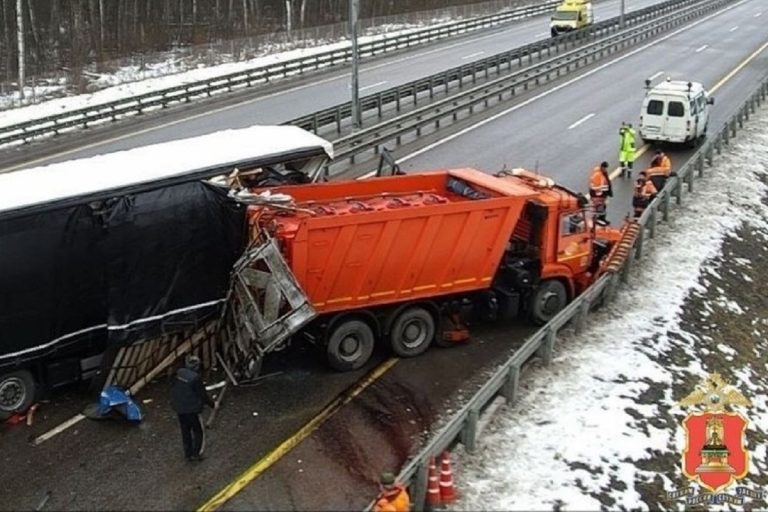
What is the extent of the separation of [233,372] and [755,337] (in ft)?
30.8

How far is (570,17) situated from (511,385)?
141 ft

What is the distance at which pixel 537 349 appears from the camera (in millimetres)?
12992

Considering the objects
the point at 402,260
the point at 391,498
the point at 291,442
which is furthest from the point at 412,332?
the point at 391,498

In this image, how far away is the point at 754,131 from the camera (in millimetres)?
29219

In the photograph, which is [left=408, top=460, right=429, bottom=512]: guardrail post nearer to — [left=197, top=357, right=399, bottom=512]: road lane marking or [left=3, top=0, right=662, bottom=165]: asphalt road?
[left=197, top=357, right=399, bottom=512]: road lane marking

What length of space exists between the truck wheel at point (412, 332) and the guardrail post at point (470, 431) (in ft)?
9.64

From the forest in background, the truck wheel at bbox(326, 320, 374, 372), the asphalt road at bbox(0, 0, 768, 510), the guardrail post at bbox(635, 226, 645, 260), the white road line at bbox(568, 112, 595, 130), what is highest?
the forest in background

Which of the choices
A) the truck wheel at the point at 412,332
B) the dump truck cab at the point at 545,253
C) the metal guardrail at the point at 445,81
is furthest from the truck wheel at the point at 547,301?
the metal guardrail at the point at 445,81

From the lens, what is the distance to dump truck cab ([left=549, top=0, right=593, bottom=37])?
2007 inches

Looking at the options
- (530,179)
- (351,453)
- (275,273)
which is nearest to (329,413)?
(351,453)

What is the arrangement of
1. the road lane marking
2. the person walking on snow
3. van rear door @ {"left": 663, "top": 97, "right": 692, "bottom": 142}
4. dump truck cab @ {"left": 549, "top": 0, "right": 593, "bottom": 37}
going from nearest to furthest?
the road lane marking, the person walking on snow, van rear door @ {"left": 663, "top": 97, "right": 692, "bottom": 142}, dump truck cab @ {"left": 549, "top": 0, "right": 593, "bottom": 37}

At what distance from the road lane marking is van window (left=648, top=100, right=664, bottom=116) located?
1578cm

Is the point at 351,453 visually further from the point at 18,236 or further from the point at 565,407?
the point at 18,236

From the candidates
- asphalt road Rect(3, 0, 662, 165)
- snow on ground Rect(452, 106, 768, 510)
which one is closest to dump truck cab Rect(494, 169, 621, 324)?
snow on ground Rect(452, 106, 768, 510)
